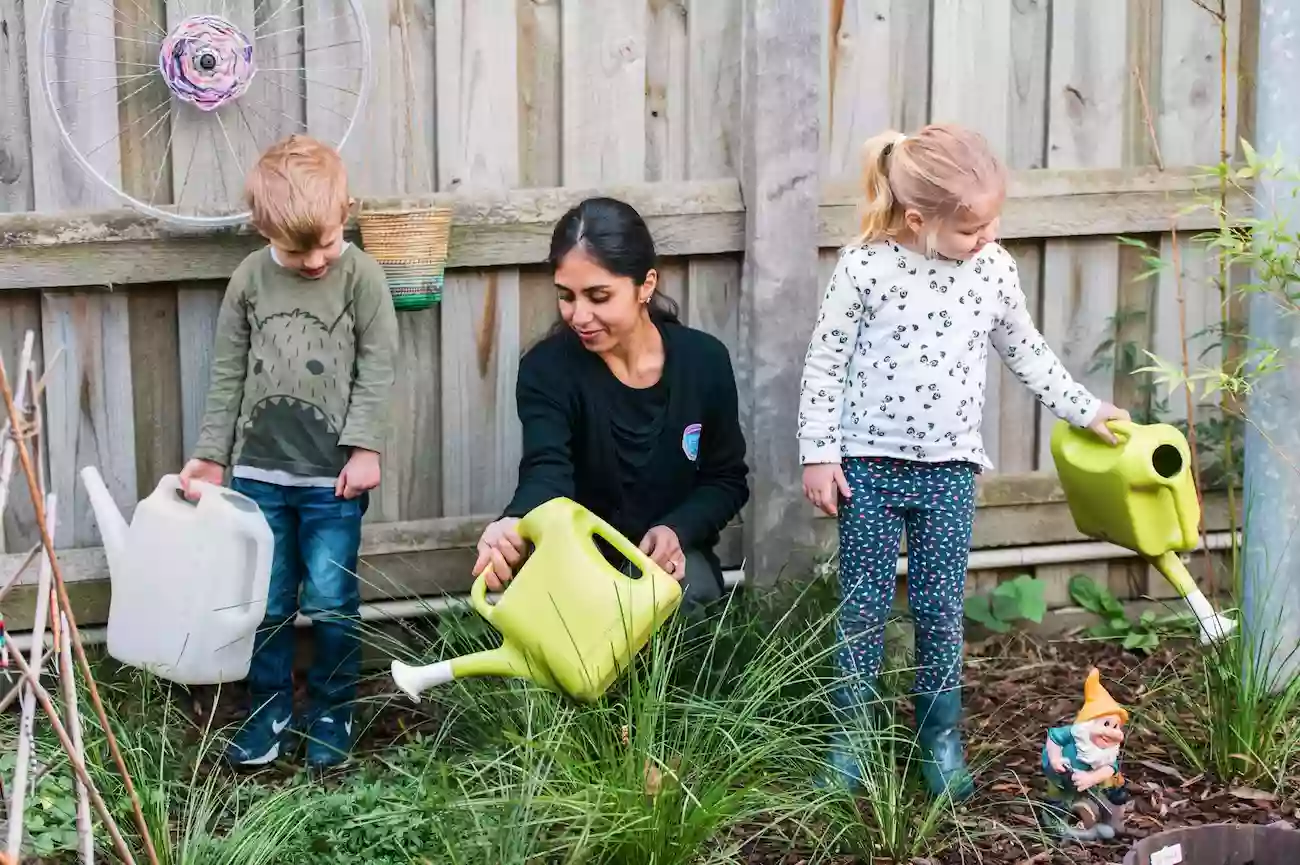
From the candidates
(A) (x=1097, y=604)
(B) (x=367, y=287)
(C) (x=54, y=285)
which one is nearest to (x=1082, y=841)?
(A) (x=1097, y=604)

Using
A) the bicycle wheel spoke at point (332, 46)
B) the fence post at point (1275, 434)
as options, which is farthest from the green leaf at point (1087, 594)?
the bicycle wheel spoke at point (332, 46)

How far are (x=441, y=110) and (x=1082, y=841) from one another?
211cm

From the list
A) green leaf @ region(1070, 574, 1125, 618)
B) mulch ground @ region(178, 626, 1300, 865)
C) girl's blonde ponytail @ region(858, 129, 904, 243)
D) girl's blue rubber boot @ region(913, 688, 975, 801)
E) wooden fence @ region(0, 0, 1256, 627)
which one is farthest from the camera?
green leaf @ region(1070, 574, 1125, 618)

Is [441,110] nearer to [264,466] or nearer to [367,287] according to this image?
[367,287]

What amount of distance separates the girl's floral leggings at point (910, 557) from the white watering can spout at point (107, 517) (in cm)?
151

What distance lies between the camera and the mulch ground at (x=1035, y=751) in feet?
10.3

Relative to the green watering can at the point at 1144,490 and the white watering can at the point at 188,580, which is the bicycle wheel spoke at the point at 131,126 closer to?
the white watering can at the point at 188,580

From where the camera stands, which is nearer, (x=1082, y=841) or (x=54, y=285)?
(x=1082, y=841)

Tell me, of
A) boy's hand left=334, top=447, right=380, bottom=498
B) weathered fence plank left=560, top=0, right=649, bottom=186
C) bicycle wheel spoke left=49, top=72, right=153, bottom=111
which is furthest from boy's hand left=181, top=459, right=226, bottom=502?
weathered fence plank left=560, top=0, right=649, bottom=186

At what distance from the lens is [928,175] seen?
313cm

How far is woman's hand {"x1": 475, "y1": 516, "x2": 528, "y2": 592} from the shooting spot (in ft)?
10.5

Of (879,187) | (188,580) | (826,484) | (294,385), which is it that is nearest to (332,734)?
(188,580)

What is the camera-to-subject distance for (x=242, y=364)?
11.8ft

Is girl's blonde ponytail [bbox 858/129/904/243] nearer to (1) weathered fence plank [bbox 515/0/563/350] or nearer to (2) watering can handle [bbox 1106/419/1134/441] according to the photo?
(2) watering can handle [bbox 1106/419/1134/441]
